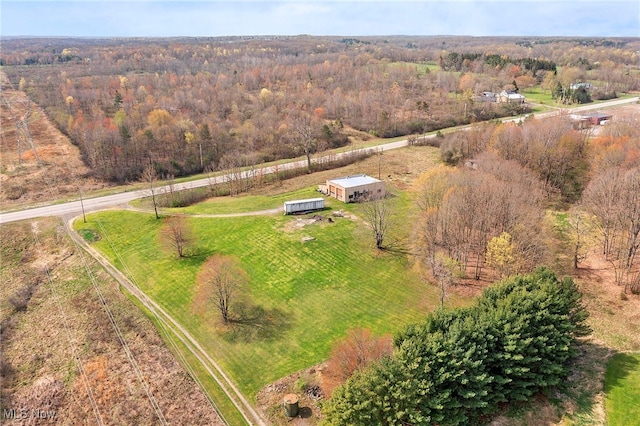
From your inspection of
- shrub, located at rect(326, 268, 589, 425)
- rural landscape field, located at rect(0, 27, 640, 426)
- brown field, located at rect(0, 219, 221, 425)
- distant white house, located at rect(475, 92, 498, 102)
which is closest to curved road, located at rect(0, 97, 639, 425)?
rural landscape field, located at rect(0, 27, 640, 426)

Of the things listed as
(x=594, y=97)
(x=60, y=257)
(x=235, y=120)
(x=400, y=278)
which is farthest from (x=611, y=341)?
(x=594, y=97)

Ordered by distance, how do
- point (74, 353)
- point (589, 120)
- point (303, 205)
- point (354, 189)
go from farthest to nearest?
point (589, 120)
point (354, 189)
point (303, 205)
point (74, 353)

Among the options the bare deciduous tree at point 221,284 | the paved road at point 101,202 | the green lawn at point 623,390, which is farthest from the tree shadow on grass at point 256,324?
the paved road at point 101,202

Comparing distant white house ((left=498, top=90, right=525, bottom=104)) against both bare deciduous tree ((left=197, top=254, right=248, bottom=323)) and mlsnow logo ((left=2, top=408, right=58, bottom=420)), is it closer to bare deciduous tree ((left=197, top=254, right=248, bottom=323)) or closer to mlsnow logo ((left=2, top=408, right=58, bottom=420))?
bare deciduous tree ((left=197, top=254, right=248, bottom=323))

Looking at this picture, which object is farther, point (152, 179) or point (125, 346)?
point (152, 179)

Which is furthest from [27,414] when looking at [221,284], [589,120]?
[589,120]

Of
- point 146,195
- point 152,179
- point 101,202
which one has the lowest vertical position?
point 101,202

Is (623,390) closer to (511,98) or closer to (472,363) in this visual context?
(472,363)

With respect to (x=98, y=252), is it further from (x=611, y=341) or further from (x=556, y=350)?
(x=611, y=341)

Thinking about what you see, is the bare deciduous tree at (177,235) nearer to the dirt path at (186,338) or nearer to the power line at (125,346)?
the dirt path at (186,338)
